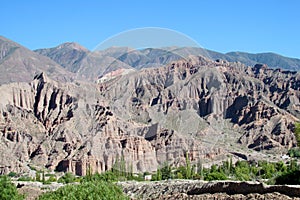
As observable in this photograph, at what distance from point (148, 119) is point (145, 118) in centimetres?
100

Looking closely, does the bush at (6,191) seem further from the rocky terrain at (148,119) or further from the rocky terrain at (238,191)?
the rocky terrain at (148,119)

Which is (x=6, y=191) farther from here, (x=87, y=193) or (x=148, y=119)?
(x=148, y=119)

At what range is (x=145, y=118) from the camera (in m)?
139

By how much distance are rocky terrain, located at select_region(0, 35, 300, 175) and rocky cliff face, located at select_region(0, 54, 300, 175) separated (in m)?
0.21

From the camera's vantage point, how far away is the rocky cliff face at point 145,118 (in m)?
101

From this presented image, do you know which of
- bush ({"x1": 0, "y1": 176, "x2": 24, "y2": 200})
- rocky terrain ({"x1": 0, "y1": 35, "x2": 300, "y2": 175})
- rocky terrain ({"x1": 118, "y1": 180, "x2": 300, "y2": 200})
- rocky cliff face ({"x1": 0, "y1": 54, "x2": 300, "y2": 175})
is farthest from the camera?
rocky cliff face ({"x1": 0, "y1": 54, "x2": 300, "y2": 175})

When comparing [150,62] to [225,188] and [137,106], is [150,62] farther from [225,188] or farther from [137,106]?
[137,106]

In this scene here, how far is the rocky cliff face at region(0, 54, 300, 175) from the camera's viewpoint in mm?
101125

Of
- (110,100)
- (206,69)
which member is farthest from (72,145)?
(206,69)

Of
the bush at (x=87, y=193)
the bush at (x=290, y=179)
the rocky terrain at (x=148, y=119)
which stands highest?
the rocky terrain at (x=148, y=119)

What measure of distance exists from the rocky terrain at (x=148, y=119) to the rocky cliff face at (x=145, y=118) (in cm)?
21

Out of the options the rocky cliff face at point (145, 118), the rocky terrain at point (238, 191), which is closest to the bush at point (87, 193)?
the rocky terrain at point (238, 191)

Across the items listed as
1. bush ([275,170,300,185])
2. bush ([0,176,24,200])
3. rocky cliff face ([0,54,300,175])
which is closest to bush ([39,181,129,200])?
bush ([0,176,24,200])

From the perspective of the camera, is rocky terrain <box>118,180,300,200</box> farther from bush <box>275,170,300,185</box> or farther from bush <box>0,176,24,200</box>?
bush <box>0,176,24,200</box>
